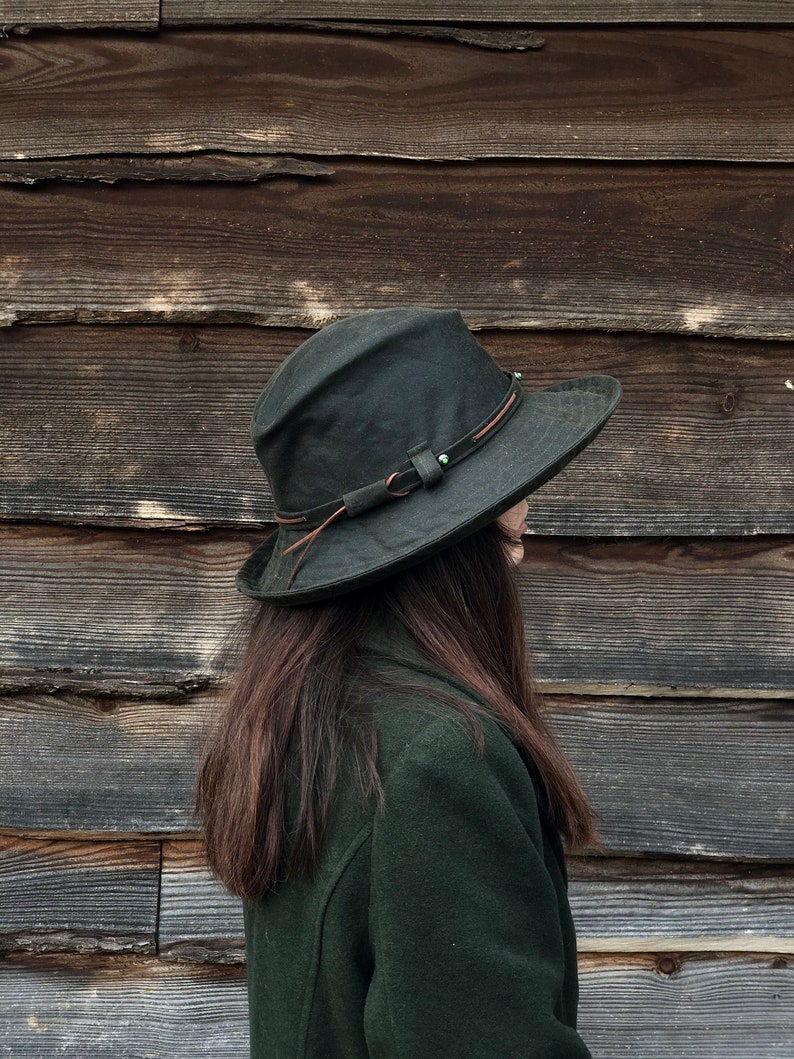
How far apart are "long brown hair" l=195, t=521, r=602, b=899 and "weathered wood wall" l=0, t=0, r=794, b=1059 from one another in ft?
2.03

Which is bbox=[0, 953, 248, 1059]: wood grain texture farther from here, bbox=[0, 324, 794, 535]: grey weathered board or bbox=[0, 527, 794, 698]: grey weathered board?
bbox=[0, 324, 794, 535]: grey weathered board

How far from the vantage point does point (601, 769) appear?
5.77ft

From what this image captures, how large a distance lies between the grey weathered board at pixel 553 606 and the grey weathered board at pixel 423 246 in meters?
0.46

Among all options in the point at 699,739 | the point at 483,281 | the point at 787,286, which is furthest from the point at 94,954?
the point at 787,286

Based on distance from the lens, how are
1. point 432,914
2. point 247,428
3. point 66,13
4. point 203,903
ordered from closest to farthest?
point 432,914 → point 66,13 → point 247,428 → point 203,903

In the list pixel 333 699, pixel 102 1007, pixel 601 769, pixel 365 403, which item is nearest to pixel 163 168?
pixel 365 403

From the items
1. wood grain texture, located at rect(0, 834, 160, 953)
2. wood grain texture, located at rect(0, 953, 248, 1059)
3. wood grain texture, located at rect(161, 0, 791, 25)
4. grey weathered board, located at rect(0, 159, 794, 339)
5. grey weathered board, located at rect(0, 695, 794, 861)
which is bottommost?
wood grain texture, located at rect(0, 953, 248, 1059)

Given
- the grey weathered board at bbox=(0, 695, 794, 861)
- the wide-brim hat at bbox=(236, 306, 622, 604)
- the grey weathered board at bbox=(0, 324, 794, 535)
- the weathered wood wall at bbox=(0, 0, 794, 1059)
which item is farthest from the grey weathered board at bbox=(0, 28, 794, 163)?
the grey weathered board at bbox=(0, 695, 794, 861)

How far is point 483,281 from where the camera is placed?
5.36ft

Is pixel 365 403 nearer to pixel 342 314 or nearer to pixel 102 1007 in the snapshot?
pixel 342 314

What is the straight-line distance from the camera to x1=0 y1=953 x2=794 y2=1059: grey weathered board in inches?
71.1

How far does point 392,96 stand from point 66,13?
24.7 inches

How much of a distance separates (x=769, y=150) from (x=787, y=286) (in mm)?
262

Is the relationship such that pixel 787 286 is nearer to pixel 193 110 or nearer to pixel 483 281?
pixel 483 281
